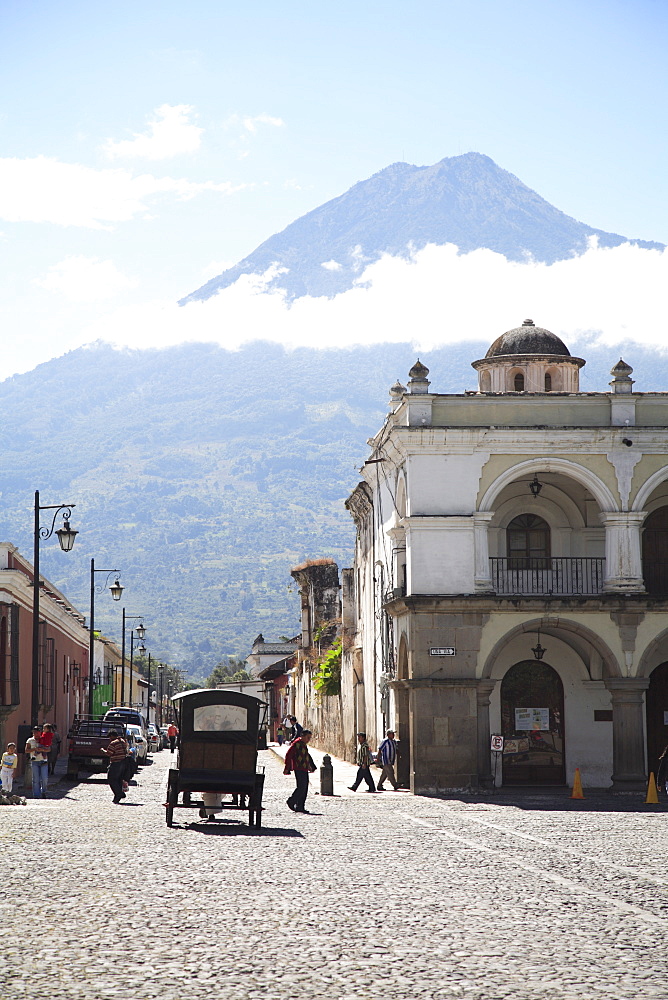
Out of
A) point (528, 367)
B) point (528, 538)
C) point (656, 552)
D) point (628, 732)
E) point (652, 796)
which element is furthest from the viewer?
point (528, 367)

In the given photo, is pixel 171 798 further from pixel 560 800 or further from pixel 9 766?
pixel 560 800

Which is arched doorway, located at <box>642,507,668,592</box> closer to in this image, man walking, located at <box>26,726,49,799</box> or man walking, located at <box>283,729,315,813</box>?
man walking, located at <box>283,729,315,813</box>

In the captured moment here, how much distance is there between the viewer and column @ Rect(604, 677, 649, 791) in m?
30.8

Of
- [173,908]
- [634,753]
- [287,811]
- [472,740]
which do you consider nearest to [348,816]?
[287,811]

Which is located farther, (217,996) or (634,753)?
Answer: (634,753)

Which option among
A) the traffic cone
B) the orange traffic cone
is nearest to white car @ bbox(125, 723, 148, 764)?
the orange traffic cone

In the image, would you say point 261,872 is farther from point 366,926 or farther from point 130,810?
point 130,810

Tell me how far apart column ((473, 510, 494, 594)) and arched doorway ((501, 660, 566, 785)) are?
325 cm

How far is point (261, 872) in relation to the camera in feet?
49.9

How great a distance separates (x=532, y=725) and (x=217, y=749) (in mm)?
12718

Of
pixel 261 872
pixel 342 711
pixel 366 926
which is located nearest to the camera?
pixel 366 926

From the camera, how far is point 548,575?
32.9m

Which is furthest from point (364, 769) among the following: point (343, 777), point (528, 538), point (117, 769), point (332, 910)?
point (332, 910)

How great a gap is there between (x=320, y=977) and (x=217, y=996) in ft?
3.01
